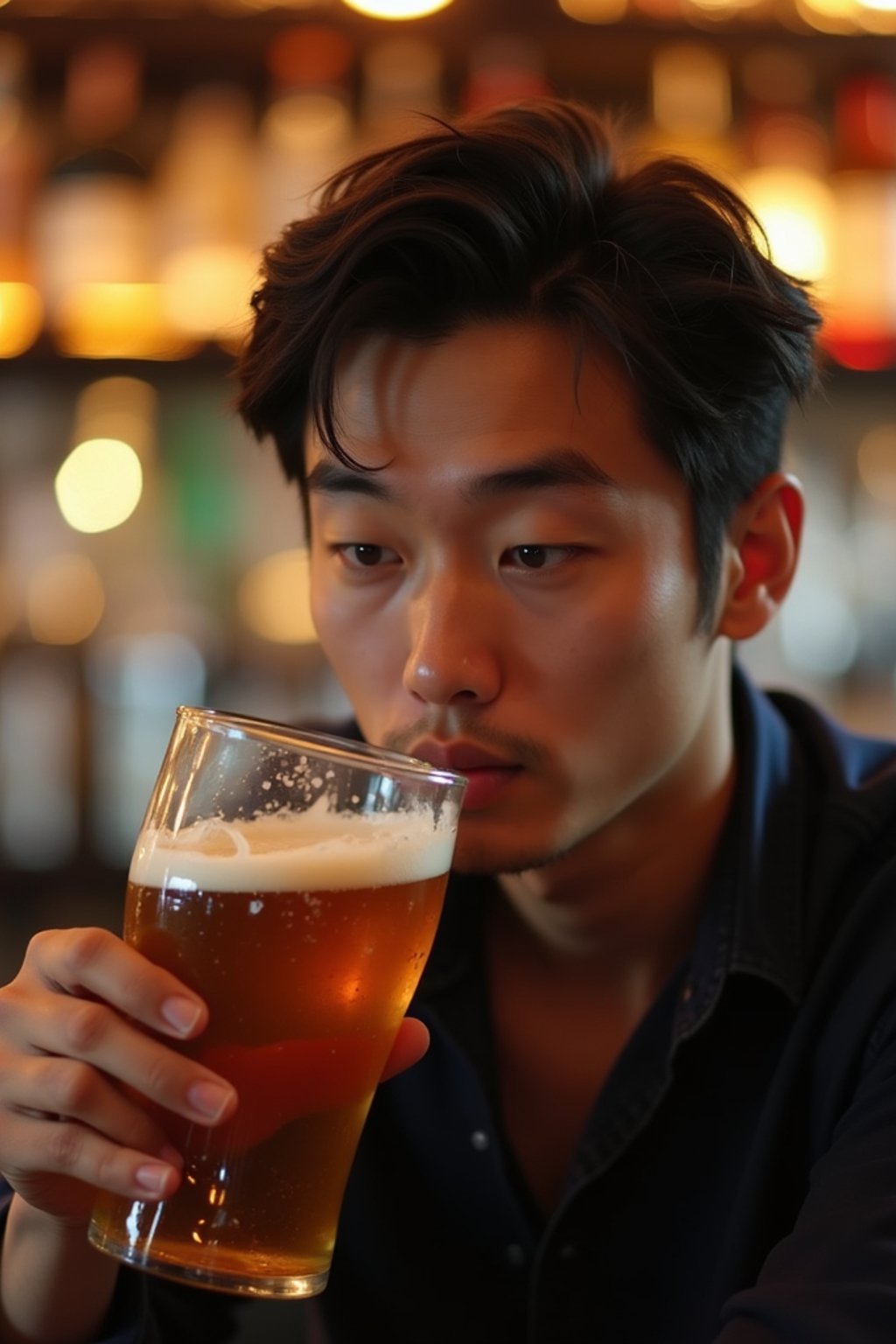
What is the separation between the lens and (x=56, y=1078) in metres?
0.88

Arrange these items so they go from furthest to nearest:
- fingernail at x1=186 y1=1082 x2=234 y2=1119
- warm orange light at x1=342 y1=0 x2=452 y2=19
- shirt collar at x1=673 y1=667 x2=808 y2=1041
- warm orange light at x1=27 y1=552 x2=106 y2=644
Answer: warm orange light at x1=27 y1=552 x2=106 y2=644 < warm orange light at x1=342 y1=0 x2=452 y2=19 < shirt collar at x1=673 y1=667 x2=808 y2=1041 < fingernail at x1=186 y1=1082 x2=234 y2=1119

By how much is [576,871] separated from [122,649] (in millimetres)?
1349

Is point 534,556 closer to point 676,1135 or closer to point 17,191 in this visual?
point 676,1135

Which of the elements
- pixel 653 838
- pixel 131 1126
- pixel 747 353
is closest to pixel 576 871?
pixel 653 838

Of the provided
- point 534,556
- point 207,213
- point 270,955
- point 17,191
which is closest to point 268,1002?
point 270,955

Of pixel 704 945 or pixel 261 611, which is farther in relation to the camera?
pixel 261 611

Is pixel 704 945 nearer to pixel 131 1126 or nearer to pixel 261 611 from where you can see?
pixel 131 1126

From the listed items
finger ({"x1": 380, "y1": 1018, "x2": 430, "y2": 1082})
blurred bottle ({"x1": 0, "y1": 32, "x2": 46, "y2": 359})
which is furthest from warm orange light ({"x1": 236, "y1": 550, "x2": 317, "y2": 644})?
finger ({"x1": 380, "y1": 1018, "x2": 430, "y2": 1082})

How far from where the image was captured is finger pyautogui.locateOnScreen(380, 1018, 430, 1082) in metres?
0.99

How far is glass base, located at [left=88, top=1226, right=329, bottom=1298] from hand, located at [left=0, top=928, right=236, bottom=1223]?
0.13 ft

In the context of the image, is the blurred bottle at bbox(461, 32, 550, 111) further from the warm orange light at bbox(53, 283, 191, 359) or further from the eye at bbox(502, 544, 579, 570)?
the eye at bbox(502, 544, 579, 570)

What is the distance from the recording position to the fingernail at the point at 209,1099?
32.2 inches

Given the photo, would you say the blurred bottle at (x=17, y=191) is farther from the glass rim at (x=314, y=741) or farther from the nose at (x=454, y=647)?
the glass rim at (x=314, y=741)

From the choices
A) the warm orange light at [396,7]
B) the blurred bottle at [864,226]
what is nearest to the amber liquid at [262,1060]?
the blurred bottle at [864,226]
